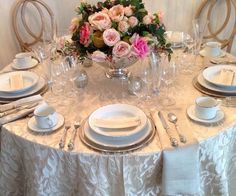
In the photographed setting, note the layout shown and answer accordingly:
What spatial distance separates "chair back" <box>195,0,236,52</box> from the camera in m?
2.33

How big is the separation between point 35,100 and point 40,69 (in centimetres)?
37

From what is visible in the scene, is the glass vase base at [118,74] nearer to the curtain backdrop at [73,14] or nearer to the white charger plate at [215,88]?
the white charger plate at [215,88]

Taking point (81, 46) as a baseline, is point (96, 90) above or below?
below

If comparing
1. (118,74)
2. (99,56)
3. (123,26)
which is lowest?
(118,74)

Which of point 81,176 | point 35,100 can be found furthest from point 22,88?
point 81,176

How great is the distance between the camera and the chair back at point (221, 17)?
2326mm

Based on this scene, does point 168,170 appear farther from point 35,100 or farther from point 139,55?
point 35,100

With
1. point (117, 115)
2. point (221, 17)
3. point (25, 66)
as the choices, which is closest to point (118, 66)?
point (117, 115)

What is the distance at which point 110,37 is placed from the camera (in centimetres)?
130

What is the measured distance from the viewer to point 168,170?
1.06 m

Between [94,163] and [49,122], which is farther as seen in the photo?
[49,122]

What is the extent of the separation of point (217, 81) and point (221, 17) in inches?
46.8

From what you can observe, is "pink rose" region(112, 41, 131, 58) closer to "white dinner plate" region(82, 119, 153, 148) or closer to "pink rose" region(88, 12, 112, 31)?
"pink rose" region(88, 12, 112, 31)

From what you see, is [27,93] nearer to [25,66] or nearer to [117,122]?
[25,66]
